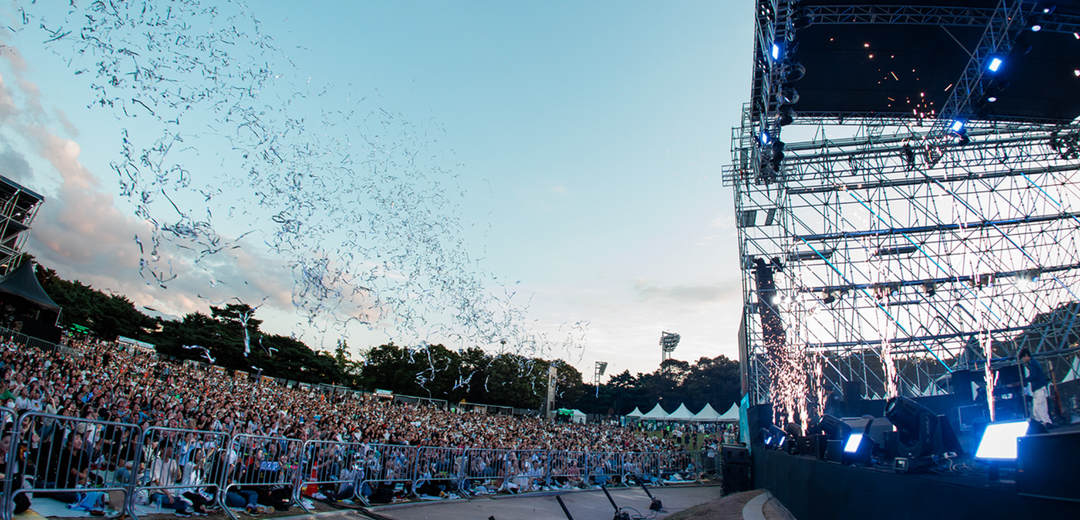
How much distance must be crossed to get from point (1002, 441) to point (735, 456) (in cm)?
1169

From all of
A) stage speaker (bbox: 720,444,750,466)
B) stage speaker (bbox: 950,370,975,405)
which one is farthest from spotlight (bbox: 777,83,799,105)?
stage speaker (bbox: 720,444,750,466)

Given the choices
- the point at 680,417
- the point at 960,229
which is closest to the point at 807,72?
the point at 960,229

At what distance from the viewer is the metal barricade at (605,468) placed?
15.0 meters

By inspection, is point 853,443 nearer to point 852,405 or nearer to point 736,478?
point 736,478

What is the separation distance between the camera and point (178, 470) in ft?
19.9

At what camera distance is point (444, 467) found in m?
11.0

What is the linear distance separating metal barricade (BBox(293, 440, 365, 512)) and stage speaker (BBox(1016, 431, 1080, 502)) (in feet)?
27.2

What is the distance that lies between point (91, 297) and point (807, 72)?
66864 millimetres

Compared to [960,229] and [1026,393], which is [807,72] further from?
[1026,393]

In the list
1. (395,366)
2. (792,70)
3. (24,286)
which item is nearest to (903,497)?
(792,70)

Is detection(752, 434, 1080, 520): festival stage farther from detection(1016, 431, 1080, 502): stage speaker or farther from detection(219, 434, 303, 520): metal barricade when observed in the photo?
detection(219, 434, 303, 520): metal barricade

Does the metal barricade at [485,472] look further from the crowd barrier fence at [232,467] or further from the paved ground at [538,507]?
the paved ground at [538,507]

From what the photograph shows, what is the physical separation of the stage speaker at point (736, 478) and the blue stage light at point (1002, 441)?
439 inches

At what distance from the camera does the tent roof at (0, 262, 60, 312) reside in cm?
2144
